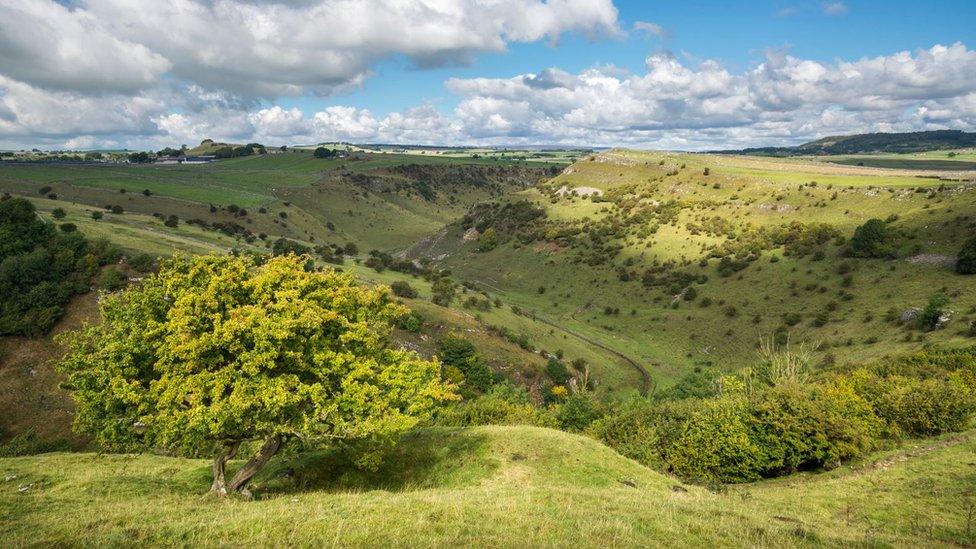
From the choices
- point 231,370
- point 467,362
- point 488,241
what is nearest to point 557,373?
point 467,362

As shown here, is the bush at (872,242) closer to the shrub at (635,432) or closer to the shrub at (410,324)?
the shrub at (635,432)

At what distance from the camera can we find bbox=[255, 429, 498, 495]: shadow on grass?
23.7m

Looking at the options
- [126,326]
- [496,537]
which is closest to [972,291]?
[496,537]

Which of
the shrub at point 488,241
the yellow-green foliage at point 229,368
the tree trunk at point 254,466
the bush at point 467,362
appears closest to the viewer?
the yellow-green foliage at point 229,368

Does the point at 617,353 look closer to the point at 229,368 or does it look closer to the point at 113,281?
the point at 229,368

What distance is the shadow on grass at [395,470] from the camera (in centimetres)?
2370

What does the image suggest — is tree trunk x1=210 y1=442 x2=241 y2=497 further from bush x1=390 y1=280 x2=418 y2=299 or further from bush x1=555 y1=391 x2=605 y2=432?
bush x1=390 y1=280 x2=418 y2=299

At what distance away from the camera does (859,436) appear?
2998 centimetres

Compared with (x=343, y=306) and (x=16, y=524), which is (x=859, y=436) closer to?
(x=343, y=306)

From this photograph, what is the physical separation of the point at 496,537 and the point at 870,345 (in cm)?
6302

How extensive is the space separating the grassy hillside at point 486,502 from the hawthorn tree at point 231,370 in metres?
2.60

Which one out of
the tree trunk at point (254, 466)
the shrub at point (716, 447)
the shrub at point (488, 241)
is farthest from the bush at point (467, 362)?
the shrub at point (488, 241)

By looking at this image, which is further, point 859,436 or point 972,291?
point 972,291

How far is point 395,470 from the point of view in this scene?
2556 centimetres
